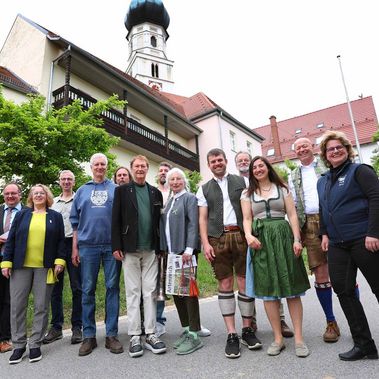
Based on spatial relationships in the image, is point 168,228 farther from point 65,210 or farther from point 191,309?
point 65,210

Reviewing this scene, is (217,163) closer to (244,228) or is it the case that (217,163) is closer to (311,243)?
(244,228)

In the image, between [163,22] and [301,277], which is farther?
[163,22]

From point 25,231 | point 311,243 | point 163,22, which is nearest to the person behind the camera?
point 311,243

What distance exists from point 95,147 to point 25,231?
5.23 metres

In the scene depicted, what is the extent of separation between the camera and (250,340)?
137 inches

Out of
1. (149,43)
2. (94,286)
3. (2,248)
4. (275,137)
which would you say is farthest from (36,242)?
(275,137)

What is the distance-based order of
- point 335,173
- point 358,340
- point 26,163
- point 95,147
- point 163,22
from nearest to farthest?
point 358,340, point 335,173, point 26,163, point 95,147, point 163,22

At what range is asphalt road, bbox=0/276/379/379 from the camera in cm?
283

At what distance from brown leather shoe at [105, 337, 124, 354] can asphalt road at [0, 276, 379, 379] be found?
2.0 inches

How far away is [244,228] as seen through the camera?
11.6ft

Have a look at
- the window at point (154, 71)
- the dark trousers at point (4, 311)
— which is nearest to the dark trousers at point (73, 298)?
the dark trousers at point (4, 311)

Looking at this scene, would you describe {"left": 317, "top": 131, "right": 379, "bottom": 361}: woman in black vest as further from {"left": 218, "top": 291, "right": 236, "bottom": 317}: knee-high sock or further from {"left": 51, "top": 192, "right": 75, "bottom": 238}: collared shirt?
{"left": 51, "top": 192, "right": 75, "bottom": 238}: collared shirt

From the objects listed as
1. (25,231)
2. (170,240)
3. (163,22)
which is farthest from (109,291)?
(163,22)

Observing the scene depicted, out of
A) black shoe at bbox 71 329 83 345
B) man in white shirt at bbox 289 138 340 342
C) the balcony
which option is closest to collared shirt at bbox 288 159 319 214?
man in white shirt at bbox 289 138 340 342
